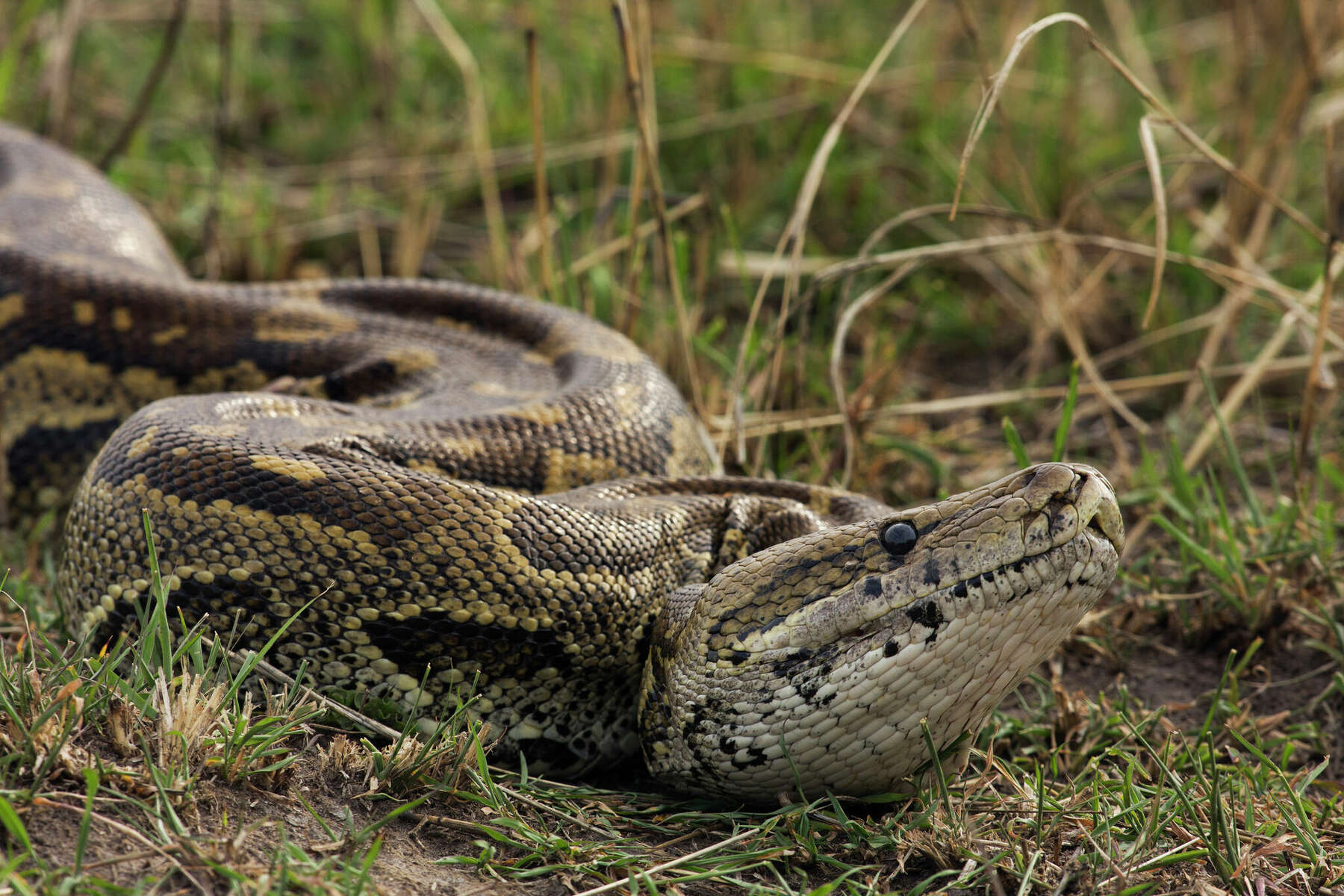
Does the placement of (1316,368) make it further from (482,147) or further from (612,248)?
(482,147)

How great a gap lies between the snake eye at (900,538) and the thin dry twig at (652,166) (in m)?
→ 2.13

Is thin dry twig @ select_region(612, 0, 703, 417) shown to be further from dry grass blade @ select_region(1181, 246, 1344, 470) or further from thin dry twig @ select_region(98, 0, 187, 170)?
thin dry twig @ select_region(98, 0, 187, 170)

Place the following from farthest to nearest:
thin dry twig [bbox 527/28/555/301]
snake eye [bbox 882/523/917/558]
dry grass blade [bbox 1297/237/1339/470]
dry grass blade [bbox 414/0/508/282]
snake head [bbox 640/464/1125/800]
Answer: dry grass blade [bbox 414/0/508/282] < thin dry twig [bbox 527/28/555/301] < dry grass blade [bbox 1297/237/1339/470] < snake eye [bbox 882/523/917/558] < snake head [bbox 640/464/1125/800]

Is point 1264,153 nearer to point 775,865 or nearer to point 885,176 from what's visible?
point 885,176

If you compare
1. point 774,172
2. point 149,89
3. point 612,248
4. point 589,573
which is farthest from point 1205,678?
point 149,89

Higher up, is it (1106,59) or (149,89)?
(1106,59)

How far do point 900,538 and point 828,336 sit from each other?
340 centimetres

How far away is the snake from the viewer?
3389 millimetres

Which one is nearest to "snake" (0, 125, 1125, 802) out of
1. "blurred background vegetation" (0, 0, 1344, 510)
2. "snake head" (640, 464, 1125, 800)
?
"snake head" (640, 464, 1125, 800)

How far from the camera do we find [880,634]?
3.43 meters

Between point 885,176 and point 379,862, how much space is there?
237 inches

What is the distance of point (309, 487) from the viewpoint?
378 centimetres

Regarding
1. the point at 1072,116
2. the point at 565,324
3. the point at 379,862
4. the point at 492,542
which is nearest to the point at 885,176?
the point at 1072,116

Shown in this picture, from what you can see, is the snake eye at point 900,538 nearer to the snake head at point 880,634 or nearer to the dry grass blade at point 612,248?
the snake head at point 880,634
